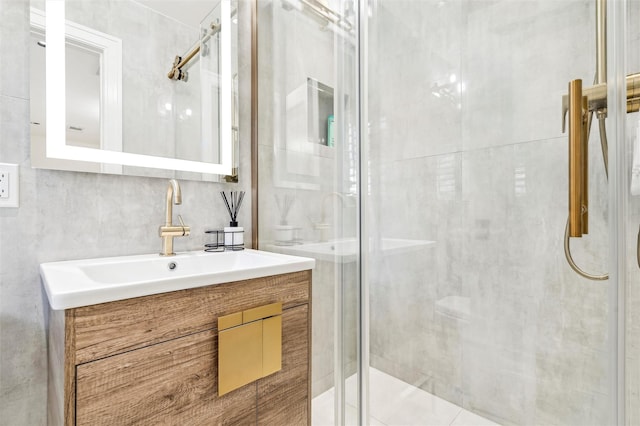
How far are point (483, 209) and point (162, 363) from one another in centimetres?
103

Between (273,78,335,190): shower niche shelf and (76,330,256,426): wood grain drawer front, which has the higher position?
(273,78,335,190): shower niche shelf

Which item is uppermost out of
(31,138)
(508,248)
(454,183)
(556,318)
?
(31,138)

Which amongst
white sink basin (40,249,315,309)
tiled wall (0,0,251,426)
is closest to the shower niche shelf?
white sink basin (40,249,315,309)

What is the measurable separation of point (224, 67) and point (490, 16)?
3.40 feet

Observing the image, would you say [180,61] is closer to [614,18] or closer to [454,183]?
[454,183]

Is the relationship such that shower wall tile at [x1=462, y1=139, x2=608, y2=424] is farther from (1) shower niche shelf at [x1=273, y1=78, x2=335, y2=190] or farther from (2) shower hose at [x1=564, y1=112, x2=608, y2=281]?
(1) shower niche shelf at [x1=273, y1=78, x2=335, y2=190]

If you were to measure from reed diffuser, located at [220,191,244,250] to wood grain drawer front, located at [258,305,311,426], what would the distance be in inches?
16.4

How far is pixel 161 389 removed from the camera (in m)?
0.71

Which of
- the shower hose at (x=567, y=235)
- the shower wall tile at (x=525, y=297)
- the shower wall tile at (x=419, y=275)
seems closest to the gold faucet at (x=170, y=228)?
the shower wall tile at (x=419, y=275)

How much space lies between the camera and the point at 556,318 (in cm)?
95

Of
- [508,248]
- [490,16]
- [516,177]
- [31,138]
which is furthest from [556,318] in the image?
[31,138]

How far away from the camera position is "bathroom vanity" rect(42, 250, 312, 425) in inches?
24.0

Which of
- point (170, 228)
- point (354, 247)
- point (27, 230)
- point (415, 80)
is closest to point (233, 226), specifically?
point (170, 228)

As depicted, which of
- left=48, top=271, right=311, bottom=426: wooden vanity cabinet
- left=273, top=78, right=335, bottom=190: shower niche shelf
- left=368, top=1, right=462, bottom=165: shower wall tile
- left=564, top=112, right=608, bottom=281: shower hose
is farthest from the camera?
left=273, top=78, right=335, bottom=190: shower niche shelf
